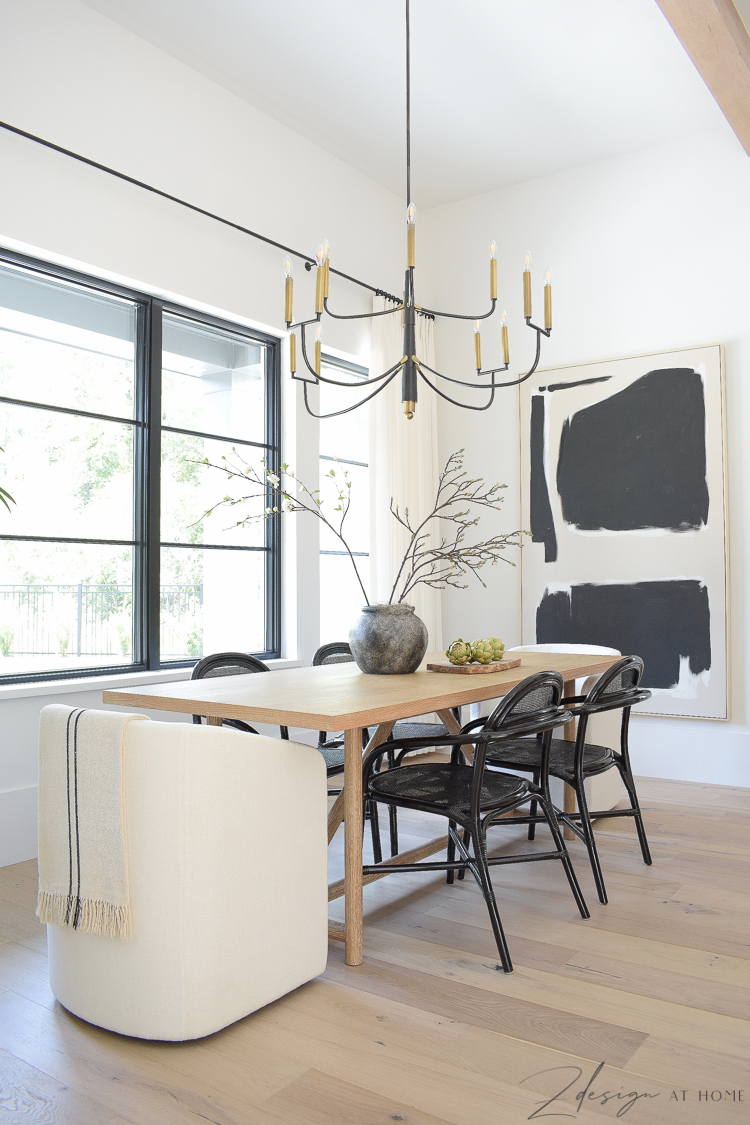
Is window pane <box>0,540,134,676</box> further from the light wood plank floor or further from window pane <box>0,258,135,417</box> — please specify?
the light wood plank floor

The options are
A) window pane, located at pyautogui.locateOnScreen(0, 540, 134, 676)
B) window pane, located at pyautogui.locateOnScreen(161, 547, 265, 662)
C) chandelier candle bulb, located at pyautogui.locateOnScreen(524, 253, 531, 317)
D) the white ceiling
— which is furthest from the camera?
window pane, located at pyautogui.locateOnScreen(161, 547, 265, 662)

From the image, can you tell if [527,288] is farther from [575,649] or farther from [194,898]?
[575,649]

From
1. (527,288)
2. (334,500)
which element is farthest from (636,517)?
(527,288)

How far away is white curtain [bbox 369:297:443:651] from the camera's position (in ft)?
16.5

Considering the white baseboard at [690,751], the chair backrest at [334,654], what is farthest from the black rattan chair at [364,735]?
the white baseboard at [690,751]

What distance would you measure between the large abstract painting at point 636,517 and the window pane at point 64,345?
2.45 m

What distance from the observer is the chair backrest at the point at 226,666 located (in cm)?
311

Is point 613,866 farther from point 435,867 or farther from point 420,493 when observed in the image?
point 420,493

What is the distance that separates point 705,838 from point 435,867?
154 cm

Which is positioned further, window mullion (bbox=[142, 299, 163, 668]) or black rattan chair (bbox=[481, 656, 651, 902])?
window mullion (bbox=[142, 299, 163, 668])

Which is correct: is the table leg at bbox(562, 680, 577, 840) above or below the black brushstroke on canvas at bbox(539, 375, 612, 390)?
below

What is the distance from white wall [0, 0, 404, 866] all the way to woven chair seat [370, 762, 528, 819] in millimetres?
1522

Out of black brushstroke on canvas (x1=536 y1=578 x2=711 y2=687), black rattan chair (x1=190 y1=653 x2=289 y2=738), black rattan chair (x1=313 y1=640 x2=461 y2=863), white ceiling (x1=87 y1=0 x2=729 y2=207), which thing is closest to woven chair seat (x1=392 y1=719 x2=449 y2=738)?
black rattan chair (x1=313 y1=640 x2=461 y2=863)

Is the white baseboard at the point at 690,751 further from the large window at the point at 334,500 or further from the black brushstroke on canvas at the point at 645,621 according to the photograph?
the large window at the point at 334,500
